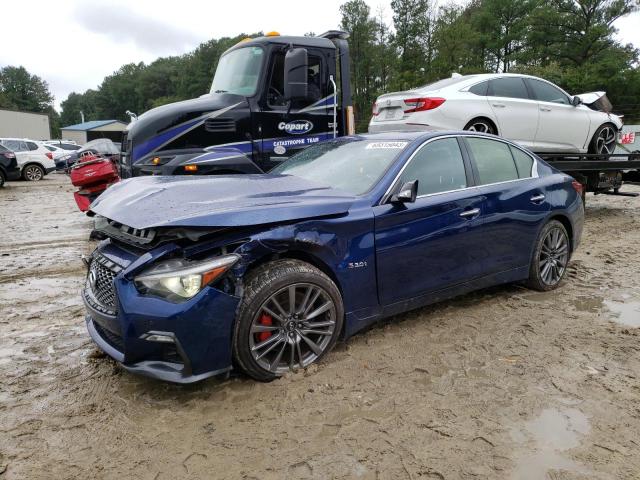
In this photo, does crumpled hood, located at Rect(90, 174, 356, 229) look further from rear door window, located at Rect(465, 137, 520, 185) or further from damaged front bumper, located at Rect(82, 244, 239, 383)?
rear door window, located at Rect(465, 137, 520, 185)

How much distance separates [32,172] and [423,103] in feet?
61.6

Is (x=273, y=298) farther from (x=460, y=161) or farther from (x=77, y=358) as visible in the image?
(x=460, y=161)

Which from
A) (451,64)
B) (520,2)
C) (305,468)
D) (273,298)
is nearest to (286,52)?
(273,298)

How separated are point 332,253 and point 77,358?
79.0 inches

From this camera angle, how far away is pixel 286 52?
6.53m

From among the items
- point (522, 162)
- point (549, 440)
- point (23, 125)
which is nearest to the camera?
point (549, 440)

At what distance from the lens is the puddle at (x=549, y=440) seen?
2316mm

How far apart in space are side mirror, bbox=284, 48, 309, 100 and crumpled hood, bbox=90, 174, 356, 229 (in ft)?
10.1

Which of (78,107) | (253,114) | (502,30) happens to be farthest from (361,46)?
(78,107)

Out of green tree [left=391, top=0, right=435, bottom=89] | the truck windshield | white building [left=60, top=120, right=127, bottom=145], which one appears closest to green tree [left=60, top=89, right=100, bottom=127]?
white building [left=60, top=120, right=127, bottom=145]

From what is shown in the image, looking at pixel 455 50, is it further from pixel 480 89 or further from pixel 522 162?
pixel 522 162

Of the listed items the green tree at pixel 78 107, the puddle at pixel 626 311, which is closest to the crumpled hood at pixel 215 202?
the puddle at pixel 626 311

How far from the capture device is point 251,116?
6.59m

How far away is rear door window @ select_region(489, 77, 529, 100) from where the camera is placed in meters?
7.14
